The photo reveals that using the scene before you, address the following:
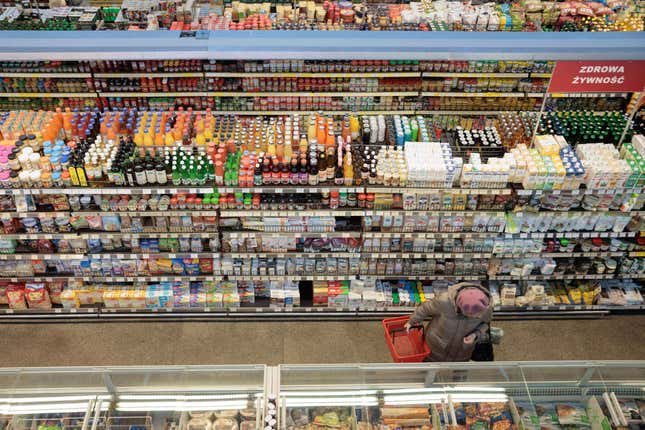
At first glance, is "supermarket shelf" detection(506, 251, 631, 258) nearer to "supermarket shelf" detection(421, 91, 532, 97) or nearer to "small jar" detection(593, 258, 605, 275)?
"small jar" detection(593, 258, 605, 275)

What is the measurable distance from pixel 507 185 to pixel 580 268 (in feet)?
5.54

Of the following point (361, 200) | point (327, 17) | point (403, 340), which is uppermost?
point (327, 17)

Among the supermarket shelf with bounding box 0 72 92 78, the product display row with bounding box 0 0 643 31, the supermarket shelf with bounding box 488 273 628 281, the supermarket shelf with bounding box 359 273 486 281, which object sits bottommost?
the supermarket shelf with bounding box 488 273 628 281

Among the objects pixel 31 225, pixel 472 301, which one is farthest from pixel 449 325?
pixel 31 225

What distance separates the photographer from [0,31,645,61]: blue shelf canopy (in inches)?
258

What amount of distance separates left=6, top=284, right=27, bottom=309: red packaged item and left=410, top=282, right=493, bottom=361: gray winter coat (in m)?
4.48

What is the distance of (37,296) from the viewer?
261 inches

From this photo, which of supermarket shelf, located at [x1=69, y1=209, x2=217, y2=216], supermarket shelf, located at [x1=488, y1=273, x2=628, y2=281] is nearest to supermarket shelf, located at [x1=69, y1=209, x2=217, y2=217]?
supermarket shelf, located at [x1=69, y1=209, x2=217, y2=216]

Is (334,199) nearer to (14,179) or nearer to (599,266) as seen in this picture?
(14,179)

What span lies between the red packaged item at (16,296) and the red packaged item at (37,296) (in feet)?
0.15

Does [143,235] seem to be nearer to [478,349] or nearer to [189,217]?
[189,217]

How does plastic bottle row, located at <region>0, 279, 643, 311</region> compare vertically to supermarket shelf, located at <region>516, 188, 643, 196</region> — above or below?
below

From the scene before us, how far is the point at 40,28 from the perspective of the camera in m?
8.08

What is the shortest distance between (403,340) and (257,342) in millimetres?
1722
